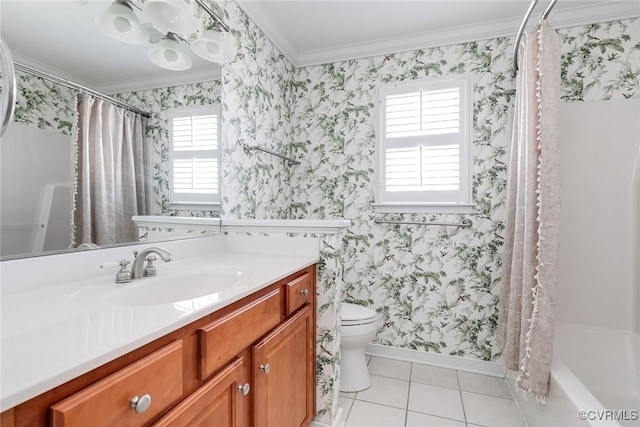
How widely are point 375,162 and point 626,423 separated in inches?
75.3

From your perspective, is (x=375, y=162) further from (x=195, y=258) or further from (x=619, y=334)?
(x=619, y=334)

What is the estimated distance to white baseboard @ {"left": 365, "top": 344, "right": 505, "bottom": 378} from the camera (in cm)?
210

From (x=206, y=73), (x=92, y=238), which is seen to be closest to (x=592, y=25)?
(x=206, y=73)

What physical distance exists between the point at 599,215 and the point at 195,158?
240 centimetres

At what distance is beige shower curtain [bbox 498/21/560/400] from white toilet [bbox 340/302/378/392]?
2.44ft

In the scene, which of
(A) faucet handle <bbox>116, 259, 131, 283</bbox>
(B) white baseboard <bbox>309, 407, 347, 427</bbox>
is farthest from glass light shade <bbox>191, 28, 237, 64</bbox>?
(B) white baseboard <bbox>309, 407, 347, 427</bbox>

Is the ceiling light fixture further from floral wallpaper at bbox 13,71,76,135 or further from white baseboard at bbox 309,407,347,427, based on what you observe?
white baseboard at bbox 309,407,347,427

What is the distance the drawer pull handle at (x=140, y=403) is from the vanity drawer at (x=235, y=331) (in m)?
0.16

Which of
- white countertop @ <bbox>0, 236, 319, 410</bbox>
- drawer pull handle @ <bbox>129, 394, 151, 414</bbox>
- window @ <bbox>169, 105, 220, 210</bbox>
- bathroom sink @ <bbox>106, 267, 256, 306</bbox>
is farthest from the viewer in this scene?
window @ <bbox>169, 105, 220, 210</bbox>

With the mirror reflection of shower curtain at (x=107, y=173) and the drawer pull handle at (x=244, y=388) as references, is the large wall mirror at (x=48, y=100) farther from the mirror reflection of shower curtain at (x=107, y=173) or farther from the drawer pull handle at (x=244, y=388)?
the drawer pull handle at (x=244, y=388)

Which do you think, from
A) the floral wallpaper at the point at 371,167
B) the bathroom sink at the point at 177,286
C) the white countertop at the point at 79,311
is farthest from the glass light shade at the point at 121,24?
the bathroom sink at the point at 177,286

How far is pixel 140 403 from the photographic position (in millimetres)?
586

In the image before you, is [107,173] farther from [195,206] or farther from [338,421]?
[338,421]

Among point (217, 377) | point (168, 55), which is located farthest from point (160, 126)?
point (217, 377)
